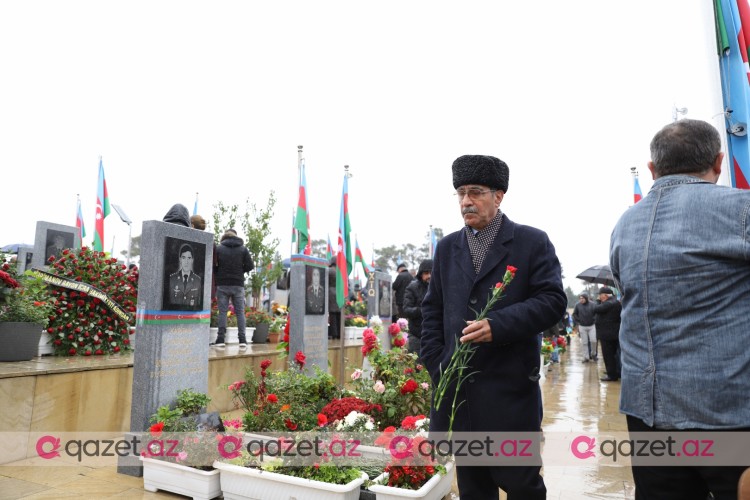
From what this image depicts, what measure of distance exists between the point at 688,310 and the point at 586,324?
13.1 metres

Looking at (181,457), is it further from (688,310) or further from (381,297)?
(381,297)

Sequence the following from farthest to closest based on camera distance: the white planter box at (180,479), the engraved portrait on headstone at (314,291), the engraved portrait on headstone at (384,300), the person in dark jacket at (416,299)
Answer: the engraved portrait on headstone at (384,300)
the person in dark jacket at (416,299)
the engraved portrait on headstone at (314,291)
the white planter box at (180,479)

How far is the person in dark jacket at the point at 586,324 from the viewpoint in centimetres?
1330

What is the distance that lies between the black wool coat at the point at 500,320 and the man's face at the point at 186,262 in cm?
268

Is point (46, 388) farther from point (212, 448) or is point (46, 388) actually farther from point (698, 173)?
point (698, 173)

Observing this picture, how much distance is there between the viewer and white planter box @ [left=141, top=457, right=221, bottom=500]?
3.32m

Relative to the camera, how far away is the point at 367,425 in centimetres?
381

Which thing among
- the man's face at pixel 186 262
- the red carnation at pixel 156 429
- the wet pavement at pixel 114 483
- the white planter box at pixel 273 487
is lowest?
the wet pavement at pixel 114 483

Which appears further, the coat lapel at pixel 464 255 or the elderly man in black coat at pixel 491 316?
the coat lapel at pixel 464 255

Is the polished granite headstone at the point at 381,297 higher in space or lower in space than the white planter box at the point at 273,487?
higher

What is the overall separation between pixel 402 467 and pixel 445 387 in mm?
1159

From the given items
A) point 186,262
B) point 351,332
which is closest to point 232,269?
point 186,262

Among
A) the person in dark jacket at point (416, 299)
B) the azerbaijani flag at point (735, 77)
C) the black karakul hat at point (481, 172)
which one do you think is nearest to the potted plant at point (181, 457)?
the black karakul hat at point (481, 172)

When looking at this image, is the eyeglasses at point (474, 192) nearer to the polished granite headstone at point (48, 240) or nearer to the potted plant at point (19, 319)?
the potted plant at point (19, 319)
